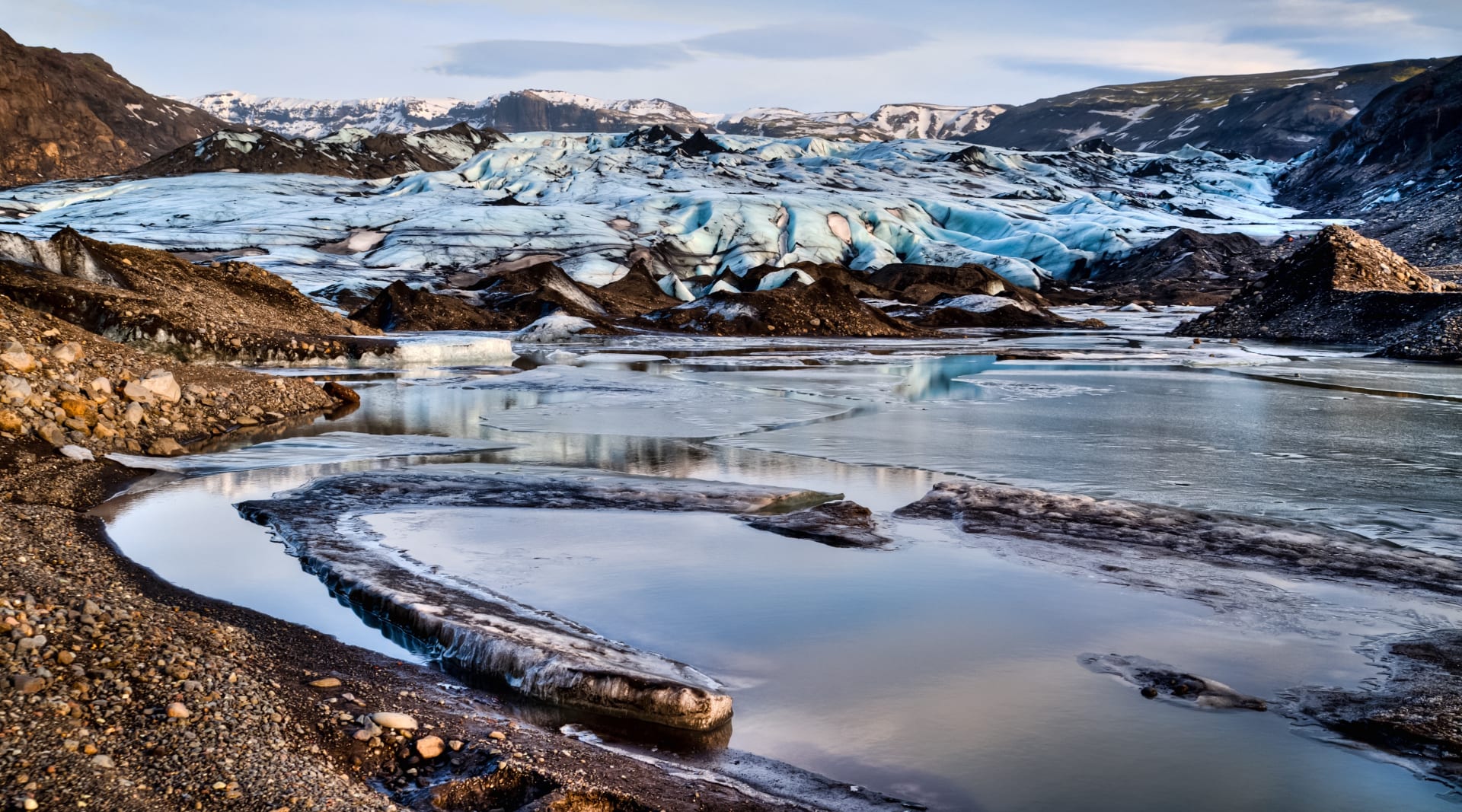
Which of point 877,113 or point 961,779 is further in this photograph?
point 877,113

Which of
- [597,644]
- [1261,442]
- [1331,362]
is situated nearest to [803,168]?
[1331,362]

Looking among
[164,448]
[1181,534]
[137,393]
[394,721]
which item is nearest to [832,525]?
[1181,534]

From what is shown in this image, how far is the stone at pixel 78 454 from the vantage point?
7242 millimetres

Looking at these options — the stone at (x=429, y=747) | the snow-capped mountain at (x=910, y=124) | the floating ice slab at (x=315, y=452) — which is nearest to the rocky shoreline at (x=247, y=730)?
the stone at (x=429, y=747)

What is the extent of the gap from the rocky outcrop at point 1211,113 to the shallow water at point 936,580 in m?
112

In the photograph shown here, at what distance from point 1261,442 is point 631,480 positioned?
564 centimetres

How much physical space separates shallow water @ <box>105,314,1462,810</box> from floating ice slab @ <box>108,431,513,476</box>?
0.17 metres

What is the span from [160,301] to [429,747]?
15.7m

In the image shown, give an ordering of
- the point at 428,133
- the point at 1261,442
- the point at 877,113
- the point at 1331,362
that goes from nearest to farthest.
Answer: the point at 1261,442, the point at 1331,362, the point at 428,133, the point at 877,113

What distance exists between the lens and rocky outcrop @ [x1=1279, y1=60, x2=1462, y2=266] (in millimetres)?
54594

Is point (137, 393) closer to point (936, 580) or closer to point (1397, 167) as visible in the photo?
point (936, 580)

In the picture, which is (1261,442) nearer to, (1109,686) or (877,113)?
(1109,686)

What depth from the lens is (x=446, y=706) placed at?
3.34 meters

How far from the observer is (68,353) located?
8.41 meters
